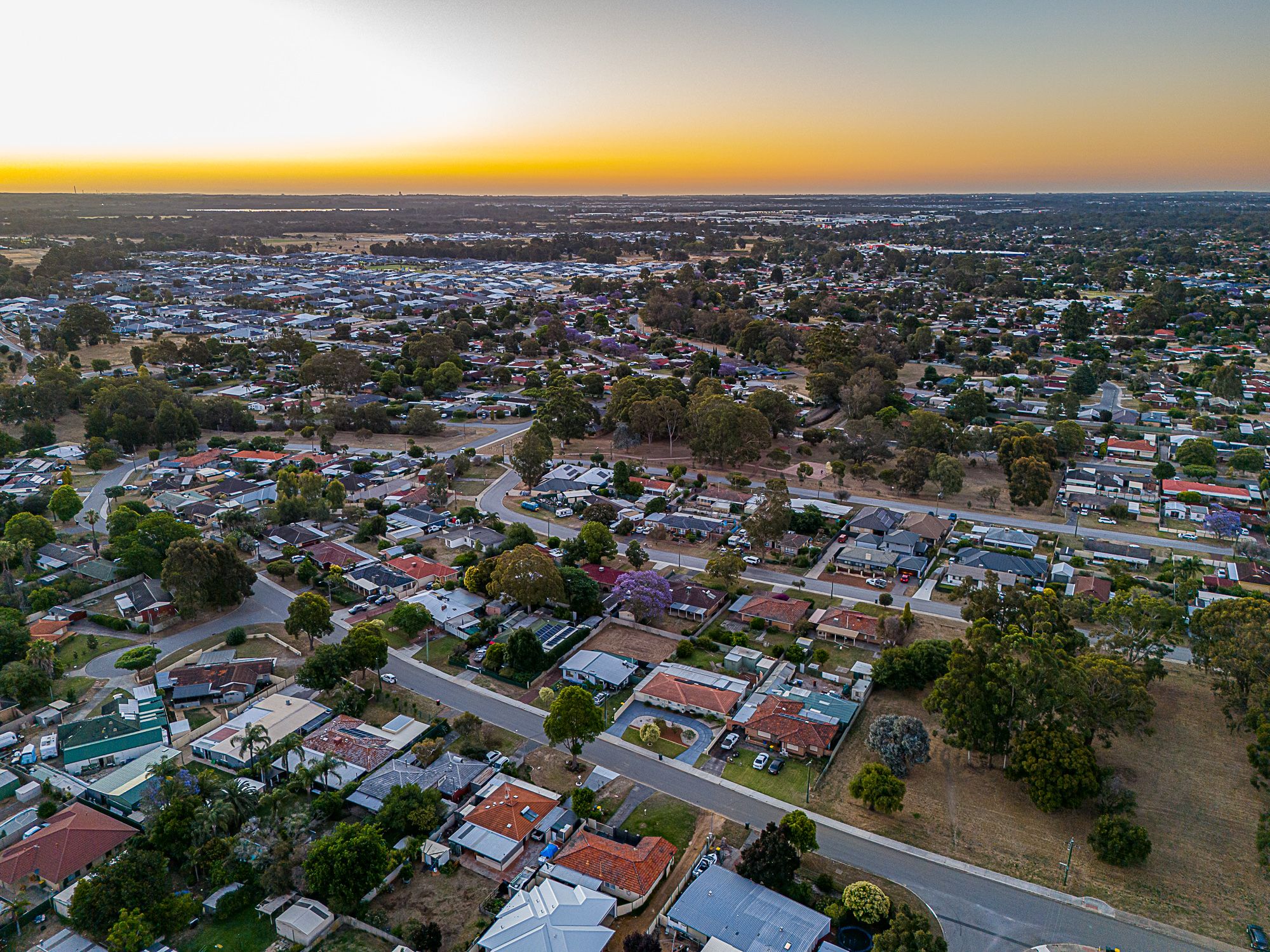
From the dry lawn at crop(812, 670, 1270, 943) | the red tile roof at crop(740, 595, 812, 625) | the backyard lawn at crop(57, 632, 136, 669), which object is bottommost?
the dry lawn at crop(812, 670, 1270, 943)

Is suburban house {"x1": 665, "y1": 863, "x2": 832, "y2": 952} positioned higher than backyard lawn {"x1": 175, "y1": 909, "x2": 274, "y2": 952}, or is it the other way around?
suburban house {"x1": 665, "y1": 863, "x2": 832, "y2": 952}

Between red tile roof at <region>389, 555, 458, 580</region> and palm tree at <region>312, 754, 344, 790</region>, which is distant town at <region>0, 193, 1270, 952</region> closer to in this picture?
palm tree at <region>312, 754, 344, 790</region>

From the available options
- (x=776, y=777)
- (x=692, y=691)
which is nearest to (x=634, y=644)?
(x=692, y=691)

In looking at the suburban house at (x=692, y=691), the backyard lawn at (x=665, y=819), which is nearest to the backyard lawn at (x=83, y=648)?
the suburban house at (x=692, y=691)

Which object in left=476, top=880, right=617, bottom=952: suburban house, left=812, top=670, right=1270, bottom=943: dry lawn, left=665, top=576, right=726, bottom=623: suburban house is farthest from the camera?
left=665, top=576, right=726, bottom=623: suburban house

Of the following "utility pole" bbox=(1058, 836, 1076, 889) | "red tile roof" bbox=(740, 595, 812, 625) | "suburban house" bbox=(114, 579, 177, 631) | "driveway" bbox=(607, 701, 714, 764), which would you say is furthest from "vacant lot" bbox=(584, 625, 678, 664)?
"suburban house" bbox=(114, 579, 177, 631)

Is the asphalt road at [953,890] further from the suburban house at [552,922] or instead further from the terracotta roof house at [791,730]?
the suburban house at [552,922]

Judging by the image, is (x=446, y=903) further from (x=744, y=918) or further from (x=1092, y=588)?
(x=1092, y=588)

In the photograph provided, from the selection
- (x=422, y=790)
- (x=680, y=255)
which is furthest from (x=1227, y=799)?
(x=680, y=255)
